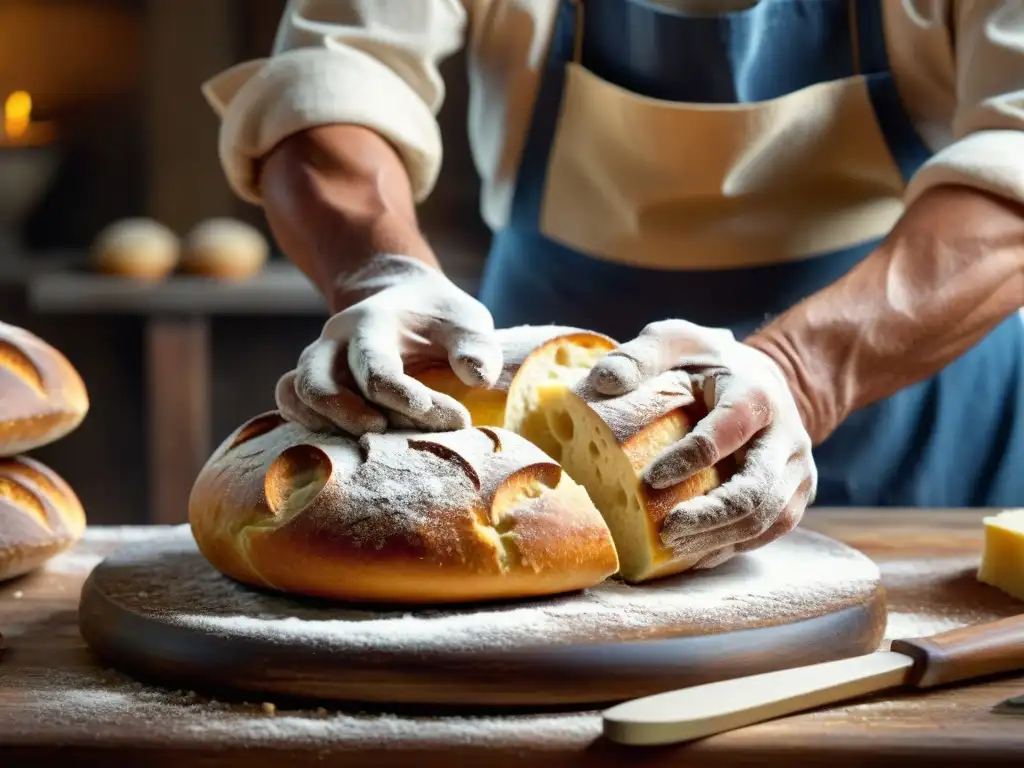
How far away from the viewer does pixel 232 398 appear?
4188 mm

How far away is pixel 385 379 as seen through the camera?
1.19 m

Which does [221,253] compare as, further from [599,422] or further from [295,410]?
[599,422]

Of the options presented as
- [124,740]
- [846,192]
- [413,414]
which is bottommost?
[124,740]

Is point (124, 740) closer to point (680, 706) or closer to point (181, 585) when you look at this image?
point (181, 585)

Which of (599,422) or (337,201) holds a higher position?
(337,201)

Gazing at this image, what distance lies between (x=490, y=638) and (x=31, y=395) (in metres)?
0.68

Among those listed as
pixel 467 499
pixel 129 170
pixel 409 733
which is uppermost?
pixel 467 499

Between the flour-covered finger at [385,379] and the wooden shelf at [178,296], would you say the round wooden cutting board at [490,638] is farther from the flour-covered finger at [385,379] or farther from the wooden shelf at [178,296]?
the wooden shelf at [178,296]

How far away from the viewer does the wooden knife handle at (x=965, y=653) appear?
1.03m

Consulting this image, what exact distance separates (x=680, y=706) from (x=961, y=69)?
1219 millimetres

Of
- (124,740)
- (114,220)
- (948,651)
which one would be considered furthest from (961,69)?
(114,220)

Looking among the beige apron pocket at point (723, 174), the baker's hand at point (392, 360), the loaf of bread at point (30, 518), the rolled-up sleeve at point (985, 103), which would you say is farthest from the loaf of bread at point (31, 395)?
the rolled-up sleeve at point (985, 103)

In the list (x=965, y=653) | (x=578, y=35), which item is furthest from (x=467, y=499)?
(x=578, y=35)

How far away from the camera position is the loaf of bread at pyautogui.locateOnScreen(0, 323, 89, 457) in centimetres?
137
